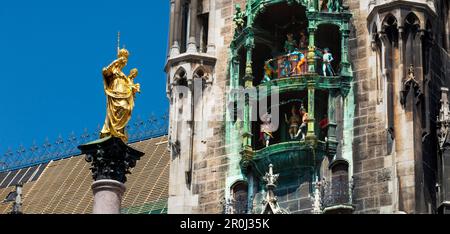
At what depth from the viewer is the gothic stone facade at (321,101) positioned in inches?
1905

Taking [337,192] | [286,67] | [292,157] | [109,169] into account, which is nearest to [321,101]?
[286,67]

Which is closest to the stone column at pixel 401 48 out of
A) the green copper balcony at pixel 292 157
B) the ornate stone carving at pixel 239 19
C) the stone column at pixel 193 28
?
the green copper balcony at pixel 292 157

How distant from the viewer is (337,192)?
48.6 meters

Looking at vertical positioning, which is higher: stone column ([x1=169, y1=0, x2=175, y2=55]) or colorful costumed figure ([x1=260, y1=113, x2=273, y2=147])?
stone column ([x1=169, y1=0, x2=175, y2=55])

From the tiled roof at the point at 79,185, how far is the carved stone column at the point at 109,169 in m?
11.5

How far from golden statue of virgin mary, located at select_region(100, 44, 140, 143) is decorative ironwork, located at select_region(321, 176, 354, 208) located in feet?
20.3

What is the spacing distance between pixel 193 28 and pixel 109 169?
1056 cm

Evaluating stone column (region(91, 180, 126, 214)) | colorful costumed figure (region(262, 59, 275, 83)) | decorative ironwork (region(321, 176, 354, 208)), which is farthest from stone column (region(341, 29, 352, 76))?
stone column (region(91, 180, 126, 214))

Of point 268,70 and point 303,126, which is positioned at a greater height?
point 268,70

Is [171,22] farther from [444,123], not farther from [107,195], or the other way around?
[107,195]

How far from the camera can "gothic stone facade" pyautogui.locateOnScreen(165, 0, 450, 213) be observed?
159 ft

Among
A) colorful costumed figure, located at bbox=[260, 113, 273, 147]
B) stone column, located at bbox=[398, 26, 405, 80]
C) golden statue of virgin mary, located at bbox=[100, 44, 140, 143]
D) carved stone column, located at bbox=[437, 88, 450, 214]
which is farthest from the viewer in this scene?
colorful costumed figure, located at bbox=[260, 113, 273, 147]

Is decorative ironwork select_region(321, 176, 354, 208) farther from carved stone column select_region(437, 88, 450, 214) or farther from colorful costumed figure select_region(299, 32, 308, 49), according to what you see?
colorful costumed figure select_region(299, 32, 308, 49)

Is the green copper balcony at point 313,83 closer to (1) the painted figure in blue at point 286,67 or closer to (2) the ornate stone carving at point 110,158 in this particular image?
(1) the painted figure in blue at point 286,67
